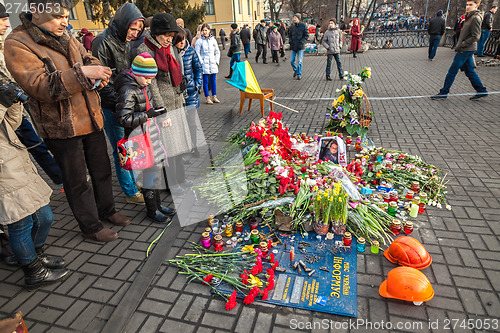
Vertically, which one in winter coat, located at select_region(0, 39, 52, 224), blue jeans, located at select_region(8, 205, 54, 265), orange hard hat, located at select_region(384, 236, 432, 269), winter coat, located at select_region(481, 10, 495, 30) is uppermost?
winter coat, located at select_region(481, 10, 495, 30)

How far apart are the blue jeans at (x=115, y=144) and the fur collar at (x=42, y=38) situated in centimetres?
97

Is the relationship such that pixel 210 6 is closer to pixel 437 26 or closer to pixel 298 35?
pixel 437 26

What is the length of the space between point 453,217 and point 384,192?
2.39 ft

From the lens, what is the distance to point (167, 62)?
363 cm

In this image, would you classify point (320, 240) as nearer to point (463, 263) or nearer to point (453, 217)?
point (463, 263)

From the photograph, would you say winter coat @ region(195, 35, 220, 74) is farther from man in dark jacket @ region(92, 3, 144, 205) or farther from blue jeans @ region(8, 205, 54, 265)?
blue jeans @ region(8, 205, 54, 265)

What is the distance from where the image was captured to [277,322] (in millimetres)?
2277

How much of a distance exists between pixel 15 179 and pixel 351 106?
4964 mm

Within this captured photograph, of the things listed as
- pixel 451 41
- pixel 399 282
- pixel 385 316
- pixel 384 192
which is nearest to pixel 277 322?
pixel 385 316

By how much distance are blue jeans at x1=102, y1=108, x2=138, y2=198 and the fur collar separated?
97cm

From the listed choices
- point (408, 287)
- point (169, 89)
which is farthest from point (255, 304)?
point (169, 89)

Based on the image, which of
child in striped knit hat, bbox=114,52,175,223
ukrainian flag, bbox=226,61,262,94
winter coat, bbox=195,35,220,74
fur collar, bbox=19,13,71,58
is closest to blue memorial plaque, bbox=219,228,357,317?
child in striped knit hat, bbox=114,52,175,223

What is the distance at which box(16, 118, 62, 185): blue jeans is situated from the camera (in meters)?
3.81

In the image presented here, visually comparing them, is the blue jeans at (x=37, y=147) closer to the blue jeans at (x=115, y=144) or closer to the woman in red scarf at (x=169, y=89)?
the blue jeans at (x=115, y=144)
